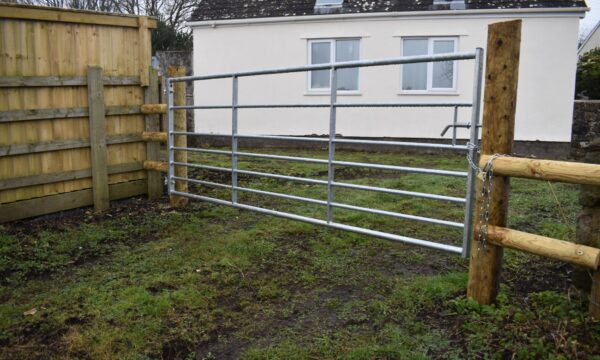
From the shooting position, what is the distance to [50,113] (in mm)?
5336

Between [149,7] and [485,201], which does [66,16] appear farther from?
[149,7]

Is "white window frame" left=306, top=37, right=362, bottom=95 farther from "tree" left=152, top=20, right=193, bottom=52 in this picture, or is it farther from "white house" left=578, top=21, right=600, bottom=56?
"white house" left=578, top=21, right=600, bottom=56

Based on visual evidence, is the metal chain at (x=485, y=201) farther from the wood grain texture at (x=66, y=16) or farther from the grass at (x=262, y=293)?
the wood grain texture at (x=66, y=16)

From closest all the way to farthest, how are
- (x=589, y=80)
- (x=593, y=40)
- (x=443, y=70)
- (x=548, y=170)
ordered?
(x=548, y=170), (x=443, y=70), (x=589, y=80), (x=593, y=40)

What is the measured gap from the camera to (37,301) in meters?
3.47

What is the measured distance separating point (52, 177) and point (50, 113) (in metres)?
0.67

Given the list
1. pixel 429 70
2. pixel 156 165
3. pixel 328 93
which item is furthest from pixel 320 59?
pixel 156 165

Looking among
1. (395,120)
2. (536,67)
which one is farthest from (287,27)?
(536,67)

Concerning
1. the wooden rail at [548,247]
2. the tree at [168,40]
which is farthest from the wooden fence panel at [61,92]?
the tree at [168,40]

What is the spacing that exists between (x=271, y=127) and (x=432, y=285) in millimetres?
10033

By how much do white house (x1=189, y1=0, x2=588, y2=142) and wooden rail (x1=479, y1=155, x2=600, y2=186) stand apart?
908 cm

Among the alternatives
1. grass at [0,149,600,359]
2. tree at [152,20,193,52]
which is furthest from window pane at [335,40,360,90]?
tree at [152,20,193,52]

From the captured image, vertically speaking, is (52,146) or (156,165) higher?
(52,146)

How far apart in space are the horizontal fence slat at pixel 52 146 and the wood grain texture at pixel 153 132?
32 centimetres
